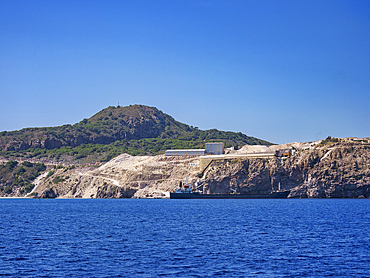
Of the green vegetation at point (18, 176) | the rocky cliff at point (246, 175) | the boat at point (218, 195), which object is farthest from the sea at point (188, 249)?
the green vegetation at point (18, 176)

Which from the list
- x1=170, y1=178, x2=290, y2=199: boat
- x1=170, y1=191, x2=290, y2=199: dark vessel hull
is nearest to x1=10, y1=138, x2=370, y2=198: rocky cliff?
x1=170, y1=178, x2=290, y2=199: boat

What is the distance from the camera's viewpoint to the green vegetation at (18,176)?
17975cm

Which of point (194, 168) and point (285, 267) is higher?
point (194, 168)

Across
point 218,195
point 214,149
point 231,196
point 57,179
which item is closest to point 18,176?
point 57,179

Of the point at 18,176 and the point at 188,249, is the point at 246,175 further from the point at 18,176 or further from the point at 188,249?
the point at 18,176

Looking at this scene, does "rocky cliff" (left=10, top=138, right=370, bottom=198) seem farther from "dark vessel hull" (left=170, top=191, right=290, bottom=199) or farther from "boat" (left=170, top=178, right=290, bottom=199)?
"dark vessel hull" (left=170, top=191, right=290, bottom=199)

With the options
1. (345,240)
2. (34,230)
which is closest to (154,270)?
(345,240)

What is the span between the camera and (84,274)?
90.4 ft

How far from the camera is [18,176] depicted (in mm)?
185125

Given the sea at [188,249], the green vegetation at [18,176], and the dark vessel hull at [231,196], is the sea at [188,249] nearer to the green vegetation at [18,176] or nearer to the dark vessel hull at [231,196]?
the dark vessel hull at [231,196]

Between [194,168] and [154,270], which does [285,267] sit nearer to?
[154,270]

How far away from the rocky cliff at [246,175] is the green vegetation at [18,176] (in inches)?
364

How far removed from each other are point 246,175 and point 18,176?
10380 cm

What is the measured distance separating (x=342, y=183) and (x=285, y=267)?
95.3 metres
